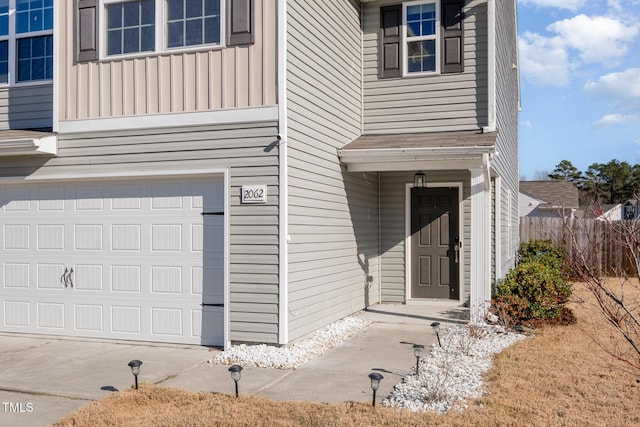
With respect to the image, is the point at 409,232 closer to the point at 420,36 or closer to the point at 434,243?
the point at 434,243

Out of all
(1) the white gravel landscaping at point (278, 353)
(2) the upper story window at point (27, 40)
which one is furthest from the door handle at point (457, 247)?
(2) the upper story window at point (27, 40)

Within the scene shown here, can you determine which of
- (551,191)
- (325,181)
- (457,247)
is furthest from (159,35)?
(551,191)

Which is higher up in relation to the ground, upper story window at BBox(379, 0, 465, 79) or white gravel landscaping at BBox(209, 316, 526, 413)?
upper story window at BBox(379, 0, 465, 79)

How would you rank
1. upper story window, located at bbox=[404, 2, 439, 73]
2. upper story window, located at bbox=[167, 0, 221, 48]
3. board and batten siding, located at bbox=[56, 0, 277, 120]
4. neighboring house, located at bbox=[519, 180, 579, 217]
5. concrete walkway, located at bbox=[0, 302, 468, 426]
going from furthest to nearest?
neighboring house, located at bbox=[519, 180, 579, 217] < upper story window, located at bbox=[404, 2, 439, 73] < upper story window, located at bbox=[167, 0, 221, 48] < board and batten siding, located at bbox=[56, 0, 277, 120] < concrete walkway, located at bbox=[0, 302, 468, 426]

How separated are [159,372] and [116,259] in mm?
2220

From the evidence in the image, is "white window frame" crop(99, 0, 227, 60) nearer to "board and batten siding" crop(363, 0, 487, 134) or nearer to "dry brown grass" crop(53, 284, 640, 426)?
"board and batten siding" crop(363, 0, 487, 134)

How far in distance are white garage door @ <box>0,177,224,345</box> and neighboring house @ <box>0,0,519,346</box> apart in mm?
20

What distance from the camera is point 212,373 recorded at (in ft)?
21.7

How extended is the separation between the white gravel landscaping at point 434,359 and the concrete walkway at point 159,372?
6.9 inches

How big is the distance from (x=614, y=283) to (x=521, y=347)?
8951 mm

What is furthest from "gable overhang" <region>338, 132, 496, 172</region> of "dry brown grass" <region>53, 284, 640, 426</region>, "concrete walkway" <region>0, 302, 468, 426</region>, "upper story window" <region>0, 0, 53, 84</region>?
"upper story window" <region>0, 0, 53, 84</region>

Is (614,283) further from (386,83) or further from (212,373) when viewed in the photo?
(212,373)

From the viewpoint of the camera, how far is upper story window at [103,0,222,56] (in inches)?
306

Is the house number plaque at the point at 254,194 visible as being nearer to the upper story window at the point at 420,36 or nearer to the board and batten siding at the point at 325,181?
the board and batten siding at the point at 325,181
